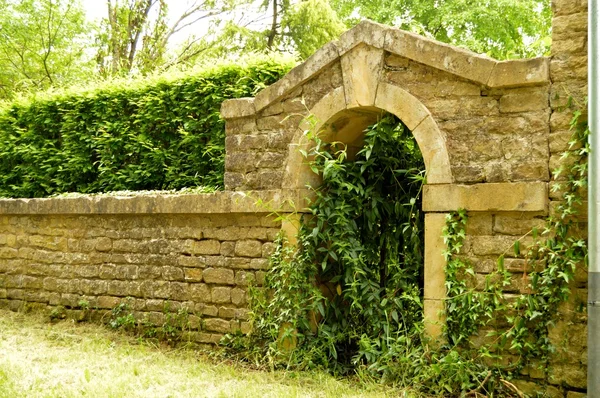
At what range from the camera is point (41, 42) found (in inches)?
626

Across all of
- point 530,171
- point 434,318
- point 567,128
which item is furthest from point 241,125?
point 567,128

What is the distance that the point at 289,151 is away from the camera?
5.96 meters

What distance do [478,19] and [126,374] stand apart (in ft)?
40.3

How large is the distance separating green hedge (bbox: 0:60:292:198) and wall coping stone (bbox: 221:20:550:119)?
72cm

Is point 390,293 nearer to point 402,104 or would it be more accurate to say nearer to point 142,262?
point 402,104

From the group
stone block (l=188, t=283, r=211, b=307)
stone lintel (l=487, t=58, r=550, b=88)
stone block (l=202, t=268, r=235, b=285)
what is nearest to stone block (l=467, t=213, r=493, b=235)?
stone lintel (l=487, t=58, r=550, b=88)

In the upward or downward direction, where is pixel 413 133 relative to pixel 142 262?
upward

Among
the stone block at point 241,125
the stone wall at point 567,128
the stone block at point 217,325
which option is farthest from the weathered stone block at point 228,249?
the stone wall at point 567,128

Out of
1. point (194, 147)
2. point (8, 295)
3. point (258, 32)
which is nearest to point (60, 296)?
point (8, 295)

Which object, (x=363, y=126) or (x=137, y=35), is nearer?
(x=363, y=126)

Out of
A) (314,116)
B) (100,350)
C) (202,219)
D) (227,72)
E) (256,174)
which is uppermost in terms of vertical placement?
(227,72)

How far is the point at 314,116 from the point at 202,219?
5.44 ft

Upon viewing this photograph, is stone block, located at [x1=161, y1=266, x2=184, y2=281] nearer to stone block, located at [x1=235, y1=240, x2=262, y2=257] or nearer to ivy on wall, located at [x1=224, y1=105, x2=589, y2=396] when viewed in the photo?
stone block, located at [x1=235, y1=240, x2=262, y2=257]

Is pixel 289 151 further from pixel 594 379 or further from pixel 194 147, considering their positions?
pixel 594 379
